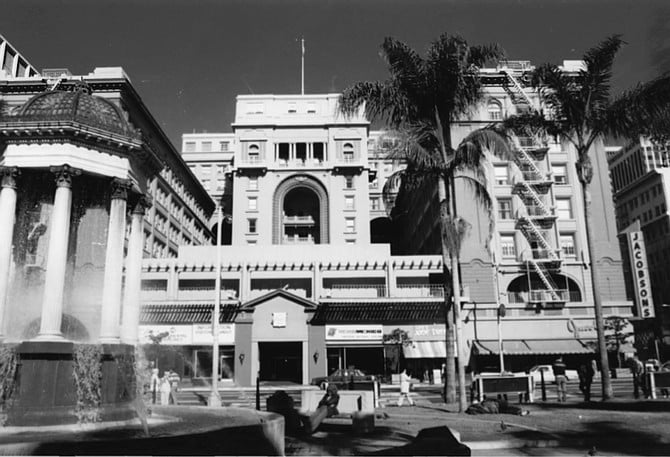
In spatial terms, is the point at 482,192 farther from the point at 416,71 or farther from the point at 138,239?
the point at 138,239

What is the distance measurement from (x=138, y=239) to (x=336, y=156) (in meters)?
55.2

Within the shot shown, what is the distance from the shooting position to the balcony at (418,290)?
51.8 metres

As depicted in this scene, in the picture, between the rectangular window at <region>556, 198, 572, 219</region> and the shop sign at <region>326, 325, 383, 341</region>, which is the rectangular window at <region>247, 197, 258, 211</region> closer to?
the shop sign at <region>326, 325, 383, 341</region>

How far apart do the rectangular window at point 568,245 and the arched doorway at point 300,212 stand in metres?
26.4

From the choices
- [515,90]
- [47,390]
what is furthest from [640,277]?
[47,390]

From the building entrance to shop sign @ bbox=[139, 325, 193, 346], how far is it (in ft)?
20.4

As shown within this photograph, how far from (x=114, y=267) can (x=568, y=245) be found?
1903 inches

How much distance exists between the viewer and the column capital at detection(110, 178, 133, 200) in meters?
14.5

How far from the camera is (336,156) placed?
69938mm

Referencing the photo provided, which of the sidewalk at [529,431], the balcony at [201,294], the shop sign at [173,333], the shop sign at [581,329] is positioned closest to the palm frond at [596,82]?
the sidewalk at [529,431]

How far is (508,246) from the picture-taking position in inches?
2104

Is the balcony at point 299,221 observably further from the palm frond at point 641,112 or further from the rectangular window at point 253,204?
the palm frond at point 641,112

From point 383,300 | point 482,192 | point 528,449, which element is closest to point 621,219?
point 383,300

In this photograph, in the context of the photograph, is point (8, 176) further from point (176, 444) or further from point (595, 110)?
point (595, 110)
